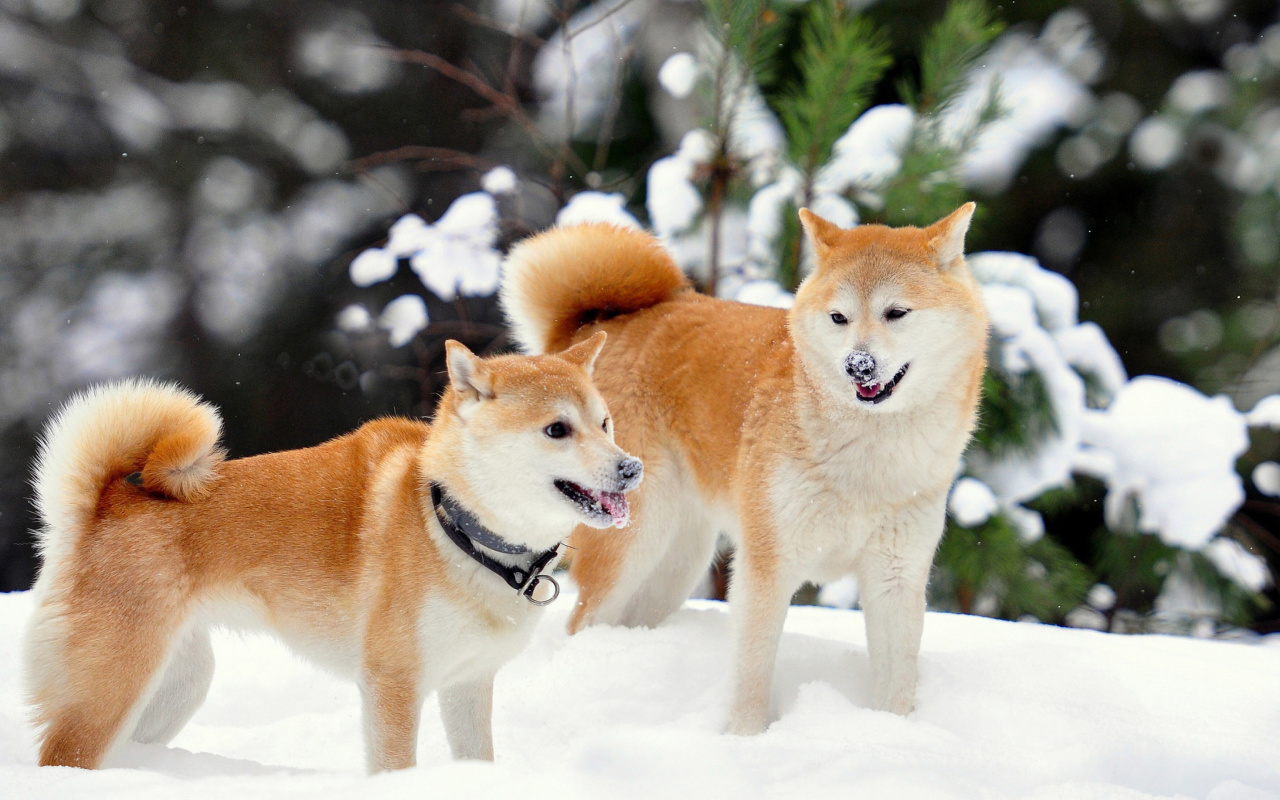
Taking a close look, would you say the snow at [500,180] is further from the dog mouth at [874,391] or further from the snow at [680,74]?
the dog mouth at [874,391]

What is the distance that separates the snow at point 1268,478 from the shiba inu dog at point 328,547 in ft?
11.6

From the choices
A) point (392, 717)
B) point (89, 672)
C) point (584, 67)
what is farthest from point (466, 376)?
point (584, 67)

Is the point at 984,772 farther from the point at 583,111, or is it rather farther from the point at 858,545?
the point at 583,111

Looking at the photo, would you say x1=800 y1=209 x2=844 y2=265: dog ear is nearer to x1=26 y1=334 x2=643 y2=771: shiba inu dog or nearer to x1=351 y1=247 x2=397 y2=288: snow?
x1=26 y1=334 x2=643 y2=771: shiba inu dog

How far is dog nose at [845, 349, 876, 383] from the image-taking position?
7.46 feet

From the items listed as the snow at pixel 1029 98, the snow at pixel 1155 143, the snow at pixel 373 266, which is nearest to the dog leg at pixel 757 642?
the snow at pixel 1029 98

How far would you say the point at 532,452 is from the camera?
84.7 inches

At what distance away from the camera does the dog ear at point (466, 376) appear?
221cm

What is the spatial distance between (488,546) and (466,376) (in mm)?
377

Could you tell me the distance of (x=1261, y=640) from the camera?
4262 mm

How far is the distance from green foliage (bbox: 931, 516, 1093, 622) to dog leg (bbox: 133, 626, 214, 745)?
2752 millimetres

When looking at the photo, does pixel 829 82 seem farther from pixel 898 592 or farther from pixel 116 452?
pixel 116 452

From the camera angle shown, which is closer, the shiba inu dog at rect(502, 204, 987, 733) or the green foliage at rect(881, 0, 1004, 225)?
the shiba inu dog at rect(502, 204, 987, 733)

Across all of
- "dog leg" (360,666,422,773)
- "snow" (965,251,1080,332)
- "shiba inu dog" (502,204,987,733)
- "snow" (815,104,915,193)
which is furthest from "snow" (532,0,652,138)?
"dog leg" (360,666,422,773)
